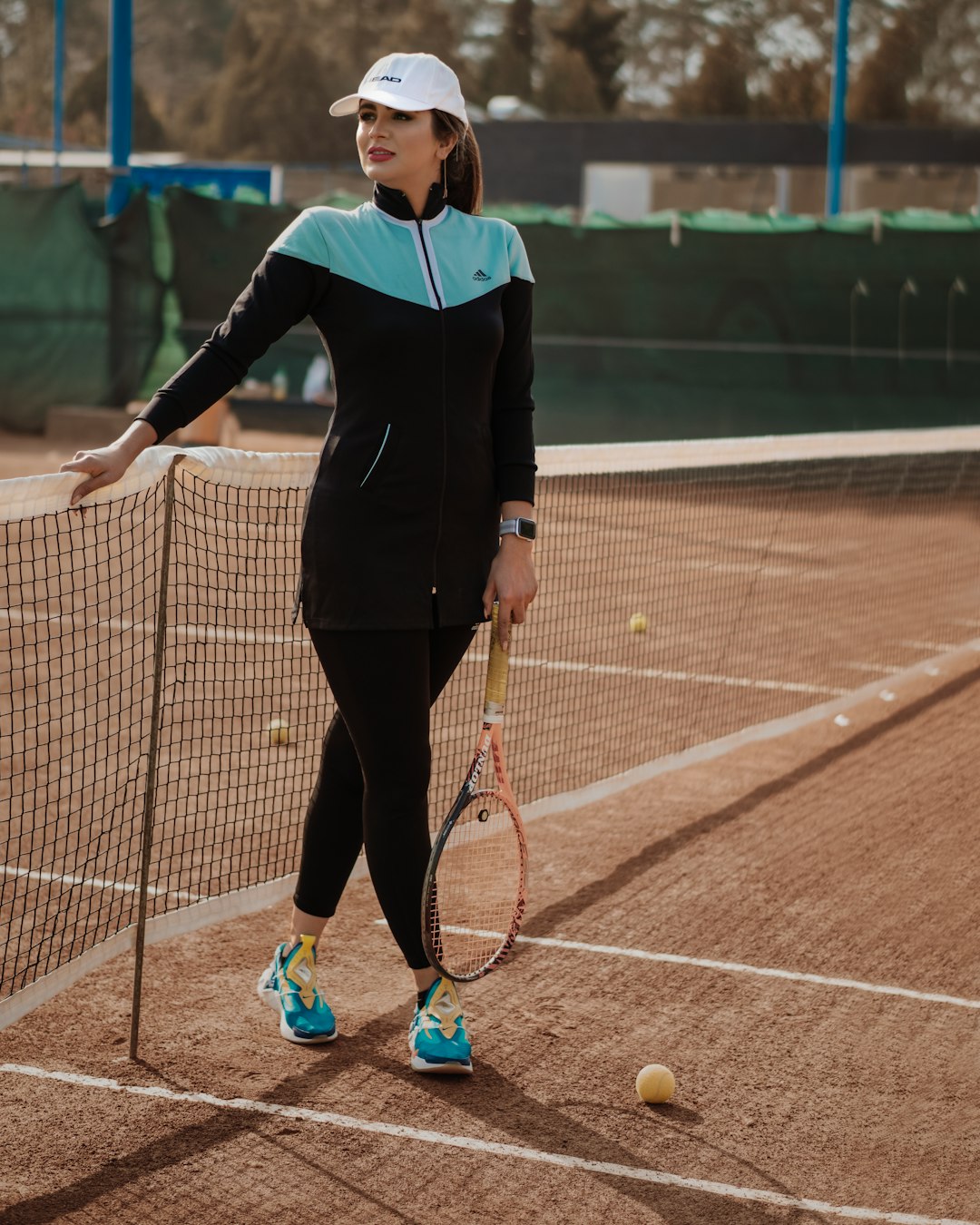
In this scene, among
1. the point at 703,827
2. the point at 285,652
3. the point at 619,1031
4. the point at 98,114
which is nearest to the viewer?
the point at 619,1031

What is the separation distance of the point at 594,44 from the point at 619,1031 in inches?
2927

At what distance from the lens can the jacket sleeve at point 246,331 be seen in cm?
345

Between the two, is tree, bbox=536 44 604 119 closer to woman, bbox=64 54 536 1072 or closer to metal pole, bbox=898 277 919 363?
metal pole, bbox=898 277 919 363

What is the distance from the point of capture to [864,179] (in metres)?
39.0

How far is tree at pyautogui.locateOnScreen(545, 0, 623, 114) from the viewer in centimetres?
7338

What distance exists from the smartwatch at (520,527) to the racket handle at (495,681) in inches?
7.5

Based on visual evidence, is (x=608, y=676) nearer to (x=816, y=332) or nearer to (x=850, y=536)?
(x=850, y=536)

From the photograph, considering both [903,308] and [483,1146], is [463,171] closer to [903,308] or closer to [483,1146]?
[483,1146]

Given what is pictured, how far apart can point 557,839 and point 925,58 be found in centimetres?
6636

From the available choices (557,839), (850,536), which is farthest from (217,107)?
(557,839)

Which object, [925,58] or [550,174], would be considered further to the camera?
[925,58]

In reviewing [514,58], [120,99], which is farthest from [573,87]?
[120,99]

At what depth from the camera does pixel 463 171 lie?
147 inches

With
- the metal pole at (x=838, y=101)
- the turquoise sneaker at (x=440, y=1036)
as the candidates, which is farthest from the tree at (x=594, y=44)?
the turquoise sneaker at (x=440, y=1036)
